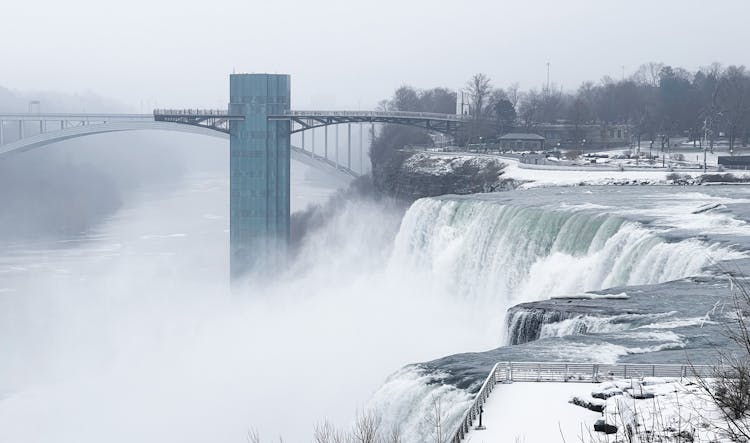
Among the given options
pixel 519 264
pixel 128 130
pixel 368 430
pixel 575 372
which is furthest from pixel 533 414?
pixel 128 130

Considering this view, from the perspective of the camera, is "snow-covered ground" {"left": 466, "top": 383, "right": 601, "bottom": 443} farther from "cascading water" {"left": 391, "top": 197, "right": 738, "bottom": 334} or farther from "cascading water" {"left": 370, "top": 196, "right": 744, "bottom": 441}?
"cascading water" {"left": 391, "top": 197, "right": 738, "bottom": 334}

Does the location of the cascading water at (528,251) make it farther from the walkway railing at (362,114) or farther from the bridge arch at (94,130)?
the bridge arch at (94,130)

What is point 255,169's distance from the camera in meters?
48.4

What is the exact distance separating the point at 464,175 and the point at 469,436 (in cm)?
3798

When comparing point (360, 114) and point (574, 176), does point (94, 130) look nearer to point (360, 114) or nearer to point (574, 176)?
point (360, 114)

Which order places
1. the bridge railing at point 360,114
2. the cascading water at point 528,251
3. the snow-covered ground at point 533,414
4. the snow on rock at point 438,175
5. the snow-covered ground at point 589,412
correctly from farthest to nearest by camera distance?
the bridge railing at point 360,114 → the snow on rock at point 438,175 → the cascading water at point 528,251 → the snow-covered ground at point 533,414 → the snow-covered ground at point 589,412

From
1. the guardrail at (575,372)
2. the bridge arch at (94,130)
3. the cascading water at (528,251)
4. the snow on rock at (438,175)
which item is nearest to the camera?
the guardrail at (575,372)

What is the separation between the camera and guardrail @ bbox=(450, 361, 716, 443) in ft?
44.8

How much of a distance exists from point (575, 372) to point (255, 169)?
1385 inches

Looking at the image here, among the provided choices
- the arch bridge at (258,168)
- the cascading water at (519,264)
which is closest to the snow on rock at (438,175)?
the arch bridge at (258,168)

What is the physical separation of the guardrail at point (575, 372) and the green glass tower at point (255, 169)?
1352 inches

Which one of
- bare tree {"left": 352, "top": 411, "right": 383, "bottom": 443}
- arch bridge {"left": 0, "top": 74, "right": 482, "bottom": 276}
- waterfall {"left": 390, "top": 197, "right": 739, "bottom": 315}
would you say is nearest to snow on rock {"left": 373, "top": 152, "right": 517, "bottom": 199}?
arch bridge {"left": 0, "top": 74, "right": 482, "bottom": 276}

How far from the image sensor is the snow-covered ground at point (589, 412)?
448 inches

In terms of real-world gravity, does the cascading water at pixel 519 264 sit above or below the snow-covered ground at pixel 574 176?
below
